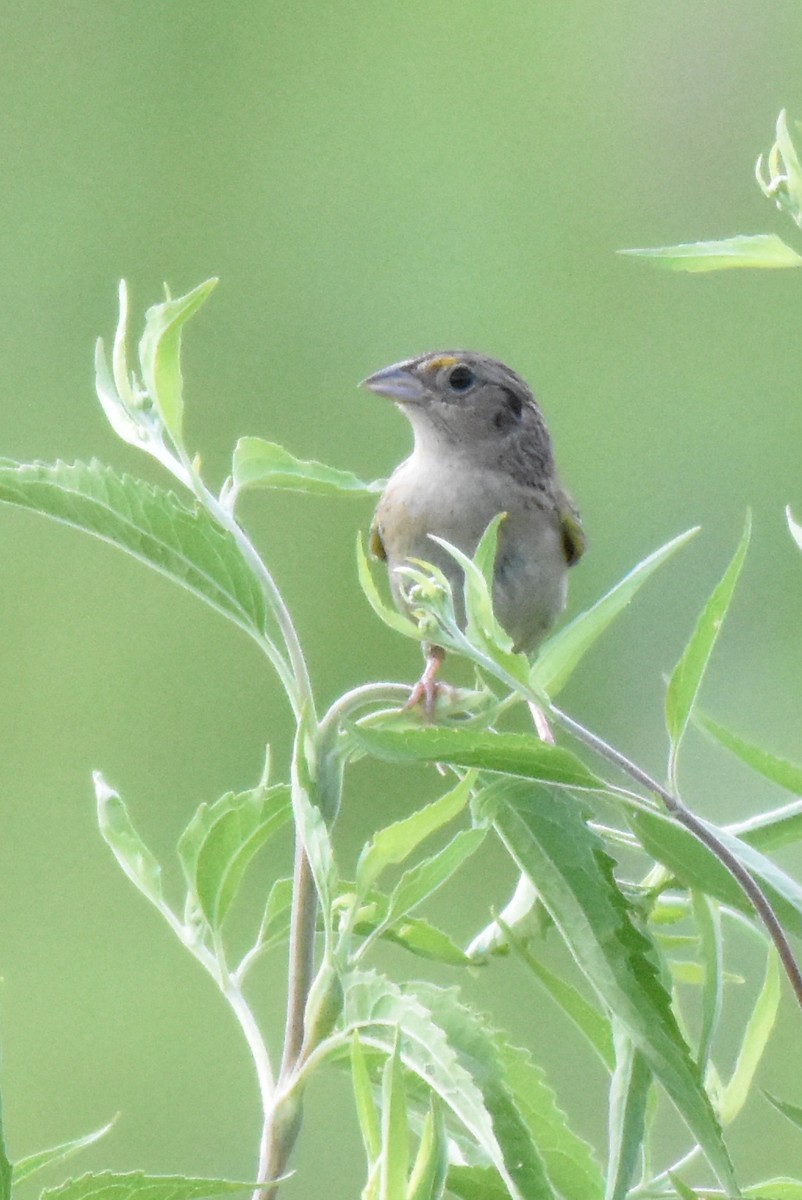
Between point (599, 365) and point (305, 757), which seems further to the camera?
point (599, 365)

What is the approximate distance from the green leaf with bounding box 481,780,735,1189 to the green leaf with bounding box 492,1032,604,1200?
129 millimetres

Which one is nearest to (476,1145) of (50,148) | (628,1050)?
(628,1050)

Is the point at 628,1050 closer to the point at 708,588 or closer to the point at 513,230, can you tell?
the point at 708,588

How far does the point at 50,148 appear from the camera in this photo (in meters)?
9.62

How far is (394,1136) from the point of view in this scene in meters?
1.24

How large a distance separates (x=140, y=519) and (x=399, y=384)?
214 centimetres

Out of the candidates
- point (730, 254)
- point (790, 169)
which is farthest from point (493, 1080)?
point (790, 169)

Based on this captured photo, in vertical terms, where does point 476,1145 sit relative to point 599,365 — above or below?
above

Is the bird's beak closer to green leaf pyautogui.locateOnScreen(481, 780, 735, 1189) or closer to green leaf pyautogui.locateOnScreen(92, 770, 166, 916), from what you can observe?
green leaf pyautogui.locateOnScreen(92, 770, 166, 916)

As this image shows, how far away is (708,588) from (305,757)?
18.5 ft

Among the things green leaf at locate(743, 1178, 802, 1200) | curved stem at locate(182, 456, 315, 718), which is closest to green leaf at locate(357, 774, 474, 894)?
curved stem at locate(182, 456, 315, 718)

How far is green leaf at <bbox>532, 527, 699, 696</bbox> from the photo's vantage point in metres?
1.33

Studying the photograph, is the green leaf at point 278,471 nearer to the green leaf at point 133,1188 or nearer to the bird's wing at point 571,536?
the green leaf at point 133,1188

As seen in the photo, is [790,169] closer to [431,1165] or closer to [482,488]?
[431,1165]
